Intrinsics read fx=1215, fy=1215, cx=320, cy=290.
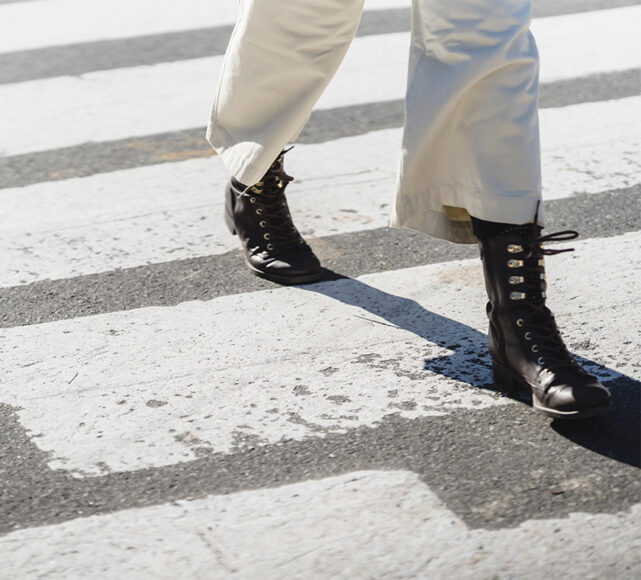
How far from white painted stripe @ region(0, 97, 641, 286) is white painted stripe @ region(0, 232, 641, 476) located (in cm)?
44

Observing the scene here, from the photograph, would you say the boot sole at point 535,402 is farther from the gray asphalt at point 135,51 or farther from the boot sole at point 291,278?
the gray asphalt at point 135,51

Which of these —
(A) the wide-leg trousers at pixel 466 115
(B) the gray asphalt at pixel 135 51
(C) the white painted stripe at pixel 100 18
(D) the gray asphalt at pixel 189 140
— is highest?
(A) the wide-leg trousers at pixel 466 115

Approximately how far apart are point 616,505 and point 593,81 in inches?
117

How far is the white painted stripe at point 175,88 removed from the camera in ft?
14.5

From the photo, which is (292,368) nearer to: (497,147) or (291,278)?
(291,278)

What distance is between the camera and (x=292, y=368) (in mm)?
2637

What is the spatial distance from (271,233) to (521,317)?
914 mm

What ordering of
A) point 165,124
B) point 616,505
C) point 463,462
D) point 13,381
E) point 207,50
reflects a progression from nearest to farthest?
point 616,505 < point 463,462 < point 13,381 < point 165,124 < point 207,50

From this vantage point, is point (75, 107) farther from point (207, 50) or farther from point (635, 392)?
point (635, 392)

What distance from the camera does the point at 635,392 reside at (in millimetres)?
2457

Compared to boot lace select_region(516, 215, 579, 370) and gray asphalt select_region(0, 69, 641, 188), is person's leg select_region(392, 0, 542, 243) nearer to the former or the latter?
boot lace select_region(516, 215, 579, 370)

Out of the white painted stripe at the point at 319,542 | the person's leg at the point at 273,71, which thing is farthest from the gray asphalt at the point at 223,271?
the white painted stripe at the point at 319,542

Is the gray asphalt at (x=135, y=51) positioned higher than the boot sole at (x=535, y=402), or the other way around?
the gray asphalt at (x=135, y=51)

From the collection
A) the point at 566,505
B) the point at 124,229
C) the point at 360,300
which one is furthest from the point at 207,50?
the point at 566,505
